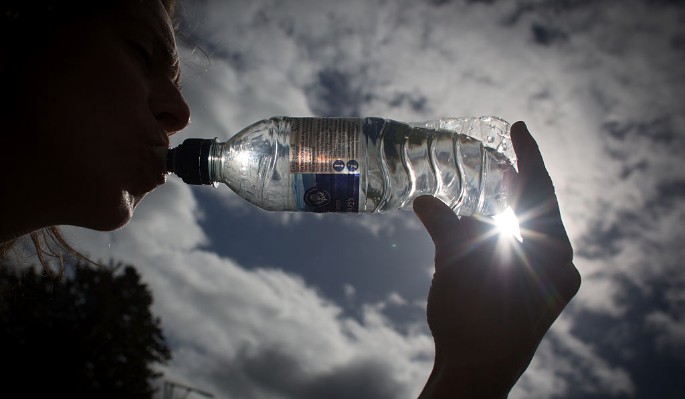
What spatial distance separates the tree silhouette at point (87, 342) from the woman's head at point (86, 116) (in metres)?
13.5

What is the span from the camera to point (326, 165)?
78.8 inches

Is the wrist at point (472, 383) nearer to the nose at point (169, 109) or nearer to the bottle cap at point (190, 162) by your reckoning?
the bottle cap at point (190, 162)

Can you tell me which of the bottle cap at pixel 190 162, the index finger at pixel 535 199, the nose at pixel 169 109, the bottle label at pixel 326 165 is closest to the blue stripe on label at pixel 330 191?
the bottle label at pixel 326 165

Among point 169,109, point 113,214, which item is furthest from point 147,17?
point 113,214

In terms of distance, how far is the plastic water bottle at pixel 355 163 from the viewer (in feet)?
6.59

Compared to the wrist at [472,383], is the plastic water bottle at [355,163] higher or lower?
higher

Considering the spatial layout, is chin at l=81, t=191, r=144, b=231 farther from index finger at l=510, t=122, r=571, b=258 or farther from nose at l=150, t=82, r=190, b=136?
index finger at l=510, t=122, r=571, b=258

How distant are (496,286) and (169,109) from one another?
156cm

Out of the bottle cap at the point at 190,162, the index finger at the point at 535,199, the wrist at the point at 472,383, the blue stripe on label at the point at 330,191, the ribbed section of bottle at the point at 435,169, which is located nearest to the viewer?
the wrist at the point at 472,383

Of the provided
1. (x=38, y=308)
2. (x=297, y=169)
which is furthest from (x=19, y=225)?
(x=38, y=308)

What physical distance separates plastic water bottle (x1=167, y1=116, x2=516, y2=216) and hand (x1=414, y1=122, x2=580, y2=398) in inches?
14.5

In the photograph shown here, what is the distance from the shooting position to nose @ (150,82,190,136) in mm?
1835

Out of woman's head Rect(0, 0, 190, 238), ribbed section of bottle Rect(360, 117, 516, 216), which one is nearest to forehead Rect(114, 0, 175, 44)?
woman's head Rect(0, 0, 190, 238)

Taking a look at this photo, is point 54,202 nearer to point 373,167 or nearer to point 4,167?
point 4,167
